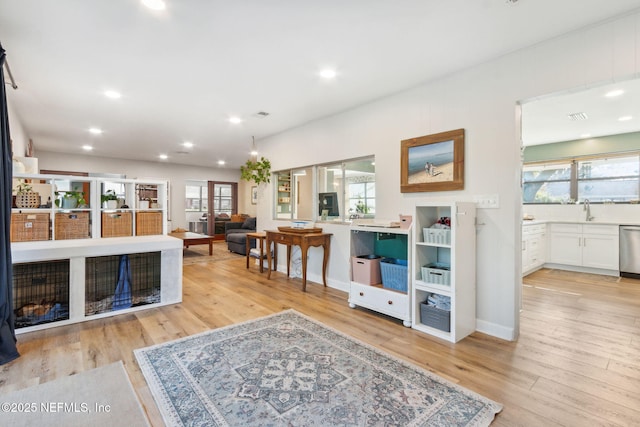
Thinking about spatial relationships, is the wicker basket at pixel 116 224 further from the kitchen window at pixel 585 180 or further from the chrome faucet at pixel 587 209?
the chrome faucet at pixel 587 209

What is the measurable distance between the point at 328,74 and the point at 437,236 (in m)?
1.89

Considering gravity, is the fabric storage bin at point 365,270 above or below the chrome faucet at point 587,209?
below

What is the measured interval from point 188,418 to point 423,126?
3113mm

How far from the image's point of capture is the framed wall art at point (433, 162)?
9.49 feet

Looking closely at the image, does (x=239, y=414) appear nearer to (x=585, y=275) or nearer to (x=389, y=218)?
(x=389, y=218)

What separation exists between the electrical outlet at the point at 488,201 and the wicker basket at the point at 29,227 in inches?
170

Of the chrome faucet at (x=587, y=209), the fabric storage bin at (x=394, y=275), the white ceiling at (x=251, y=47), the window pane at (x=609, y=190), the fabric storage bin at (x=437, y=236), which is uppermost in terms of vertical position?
the white ceiling at (x=251, y=47)

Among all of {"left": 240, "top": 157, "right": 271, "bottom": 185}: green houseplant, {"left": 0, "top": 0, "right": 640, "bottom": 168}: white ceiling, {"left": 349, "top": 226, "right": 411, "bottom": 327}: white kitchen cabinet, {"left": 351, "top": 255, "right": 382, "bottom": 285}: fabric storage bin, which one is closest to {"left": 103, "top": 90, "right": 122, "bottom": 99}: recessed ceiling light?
{"left": 0, "top": 0, "right": 640, "bottom": 168}: white ceiling

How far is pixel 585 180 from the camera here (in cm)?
558

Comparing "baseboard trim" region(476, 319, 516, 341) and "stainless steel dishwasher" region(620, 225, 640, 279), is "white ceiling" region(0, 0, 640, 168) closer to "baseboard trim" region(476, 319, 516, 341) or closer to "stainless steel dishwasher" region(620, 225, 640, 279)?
"baseboard trim" region(476, 319, 516, 341)

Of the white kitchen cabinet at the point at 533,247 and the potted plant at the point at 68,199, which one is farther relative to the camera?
the white kitchen cabinet at the point at 533,247

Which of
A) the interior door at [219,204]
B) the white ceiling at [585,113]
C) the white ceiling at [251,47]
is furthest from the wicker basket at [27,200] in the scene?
the interior door at [219,204]

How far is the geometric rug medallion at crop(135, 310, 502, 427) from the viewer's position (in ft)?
5.20

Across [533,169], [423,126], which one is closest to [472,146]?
[423,126]
